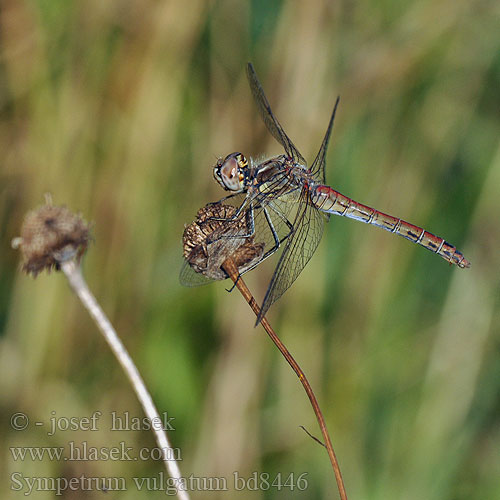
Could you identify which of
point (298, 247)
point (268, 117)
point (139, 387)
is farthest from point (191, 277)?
point (268, 117)

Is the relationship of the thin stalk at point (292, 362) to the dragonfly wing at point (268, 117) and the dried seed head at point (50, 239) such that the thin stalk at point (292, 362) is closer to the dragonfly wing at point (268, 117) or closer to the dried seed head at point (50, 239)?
the dried seed head at point (50, 239)

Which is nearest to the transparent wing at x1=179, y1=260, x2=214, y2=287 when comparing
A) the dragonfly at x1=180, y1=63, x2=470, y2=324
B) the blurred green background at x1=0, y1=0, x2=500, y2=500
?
the dragonfly at x1=180, y1=63, x2=470, y2=324

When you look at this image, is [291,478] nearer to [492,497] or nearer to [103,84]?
[492,497]

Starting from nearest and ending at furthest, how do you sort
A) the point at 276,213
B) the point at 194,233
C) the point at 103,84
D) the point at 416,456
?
1. the point at 194,233
2. the point at 276,213
3. the point at 416,456
4. the point at 103,84

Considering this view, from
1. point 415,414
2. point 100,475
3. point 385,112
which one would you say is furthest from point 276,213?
point 100,475

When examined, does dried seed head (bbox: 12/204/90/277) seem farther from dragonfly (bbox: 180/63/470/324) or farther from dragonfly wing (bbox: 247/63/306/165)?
dragonfly wing (bbox: 247/63/306/165)

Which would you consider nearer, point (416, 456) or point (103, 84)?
point (416, 456)

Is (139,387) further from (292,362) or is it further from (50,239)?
(50,239)

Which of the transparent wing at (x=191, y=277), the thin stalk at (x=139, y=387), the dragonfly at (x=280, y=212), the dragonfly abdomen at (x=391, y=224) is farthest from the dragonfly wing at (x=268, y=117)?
the thin stalk at (x=139, y=387)
